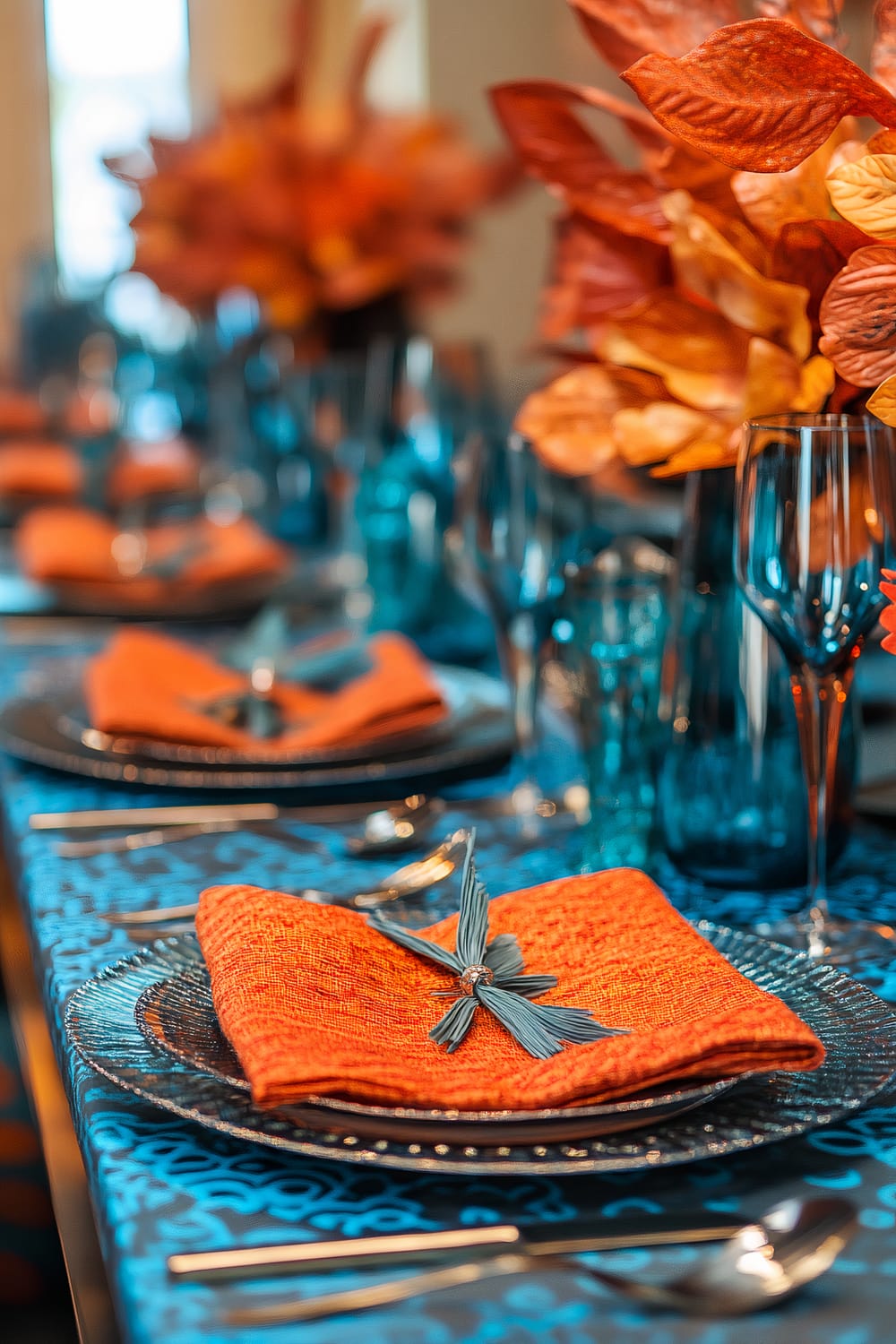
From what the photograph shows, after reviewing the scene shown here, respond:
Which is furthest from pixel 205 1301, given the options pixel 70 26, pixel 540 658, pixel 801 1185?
pixel 70 26

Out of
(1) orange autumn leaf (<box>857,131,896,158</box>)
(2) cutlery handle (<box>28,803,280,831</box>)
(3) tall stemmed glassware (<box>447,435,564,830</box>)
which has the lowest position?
(2) cutlery handle (<box>28,803,280,831</box>)

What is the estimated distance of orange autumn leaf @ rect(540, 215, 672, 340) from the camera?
842 mm

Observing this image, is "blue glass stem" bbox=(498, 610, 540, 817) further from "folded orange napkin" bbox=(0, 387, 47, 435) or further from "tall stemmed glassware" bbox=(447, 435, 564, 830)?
"folded orange napkin" bbox=(0, 387, 47, 435)

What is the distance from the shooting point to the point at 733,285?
74cm

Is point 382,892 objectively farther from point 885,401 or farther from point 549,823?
point 885,401

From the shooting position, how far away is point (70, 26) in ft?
25.1

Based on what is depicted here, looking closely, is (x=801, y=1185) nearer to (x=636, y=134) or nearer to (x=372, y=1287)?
(x=372, y=1287)

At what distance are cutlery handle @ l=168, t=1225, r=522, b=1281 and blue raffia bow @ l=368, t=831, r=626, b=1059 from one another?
9cm

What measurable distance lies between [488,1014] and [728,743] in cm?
25

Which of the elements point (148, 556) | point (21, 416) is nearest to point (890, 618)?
point (148, 556)

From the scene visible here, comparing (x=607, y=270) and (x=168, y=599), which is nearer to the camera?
(x=607, y=270)

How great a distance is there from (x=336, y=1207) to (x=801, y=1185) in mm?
142

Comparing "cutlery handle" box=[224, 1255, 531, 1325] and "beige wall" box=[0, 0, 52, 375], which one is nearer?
"cutlery handle" box=[224, 1255, 531, 1325]

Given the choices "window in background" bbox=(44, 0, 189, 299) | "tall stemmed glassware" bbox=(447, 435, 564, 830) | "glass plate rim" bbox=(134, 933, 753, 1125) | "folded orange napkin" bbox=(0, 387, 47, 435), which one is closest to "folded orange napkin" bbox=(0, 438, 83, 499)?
"folded orange napkin" bbox=(0, 387, 47, 435)
